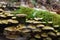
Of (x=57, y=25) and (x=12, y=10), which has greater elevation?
(x=12, y=10)

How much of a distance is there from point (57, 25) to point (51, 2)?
4.43 m

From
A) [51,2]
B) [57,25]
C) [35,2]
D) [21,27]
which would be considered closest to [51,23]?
[57,25]

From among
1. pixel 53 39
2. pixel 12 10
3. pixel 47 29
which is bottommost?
pixel 53 39

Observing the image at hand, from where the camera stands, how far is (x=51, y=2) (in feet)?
23.6

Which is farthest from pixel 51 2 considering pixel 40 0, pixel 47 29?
pixel 47 29

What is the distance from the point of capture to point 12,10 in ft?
11.0

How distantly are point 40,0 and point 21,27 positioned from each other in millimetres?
4223

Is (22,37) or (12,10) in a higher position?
(12,10)

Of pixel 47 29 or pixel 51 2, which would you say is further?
pixel 51 2

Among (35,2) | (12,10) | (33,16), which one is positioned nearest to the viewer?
(33,16)

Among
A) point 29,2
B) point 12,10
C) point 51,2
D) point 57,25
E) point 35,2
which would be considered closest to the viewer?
point 57,25

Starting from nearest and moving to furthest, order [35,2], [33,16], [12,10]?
[33,16] → [12,10] → [35,2]

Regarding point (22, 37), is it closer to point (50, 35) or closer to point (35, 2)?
point (50, 35)

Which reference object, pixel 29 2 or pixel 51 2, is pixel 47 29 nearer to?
pixel 29 2
